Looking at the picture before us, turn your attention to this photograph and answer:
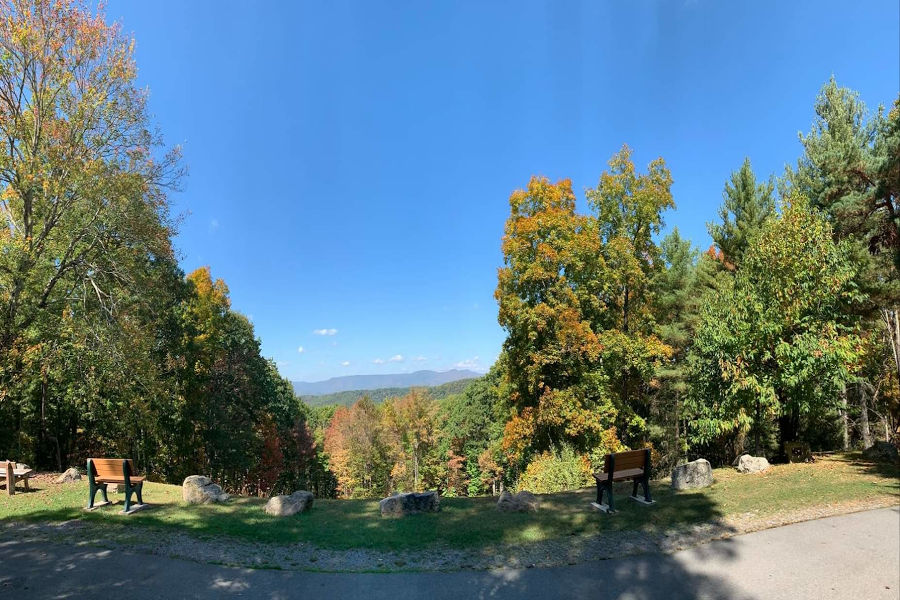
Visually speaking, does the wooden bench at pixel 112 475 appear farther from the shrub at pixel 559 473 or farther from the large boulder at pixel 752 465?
the large boulder at pixel 752 465

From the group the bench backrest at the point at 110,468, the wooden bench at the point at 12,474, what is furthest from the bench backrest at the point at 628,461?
the wooden bench at the point at 12,474

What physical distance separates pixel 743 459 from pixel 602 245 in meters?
9.02

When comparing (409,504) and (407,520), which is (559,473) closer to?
(409,504)

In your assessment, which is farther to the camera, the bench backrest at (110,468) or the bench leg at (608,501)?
the bench backrest at (110,468)

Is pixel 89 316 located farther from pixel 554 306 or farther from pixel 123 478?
pixel 554 306

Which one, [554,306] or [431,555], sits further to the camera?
[554,306]

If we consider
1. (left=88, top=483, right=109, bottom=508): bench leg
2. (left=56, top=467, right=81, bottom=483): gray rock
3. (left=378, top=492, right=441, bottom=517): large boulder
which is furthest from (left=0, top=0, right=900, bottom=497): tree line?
(left=378, top=492, right=441, bottom=517): large boulder

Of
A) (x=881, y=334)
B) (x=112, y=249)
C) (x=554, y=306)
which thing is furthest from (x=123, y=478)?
(x=881, y=334)

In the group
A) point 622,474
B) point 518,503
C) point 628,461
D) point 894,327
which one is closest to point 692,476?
point 628,461

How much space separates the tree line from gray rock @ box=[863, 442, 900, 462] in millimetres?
1510

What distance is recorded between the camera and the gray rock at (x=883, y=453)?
10859mm

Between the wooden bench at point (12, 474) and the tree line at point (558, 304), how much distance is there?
308 cm

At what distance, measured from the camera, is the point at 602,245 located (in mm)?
17156

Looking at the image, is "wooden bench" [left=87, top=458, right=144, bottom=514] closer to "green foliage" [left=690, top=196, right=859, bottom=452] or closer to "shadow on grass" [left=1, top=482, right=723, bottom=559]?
"shadow on grass" [left=1, top=482, right=723, bottom=559]
